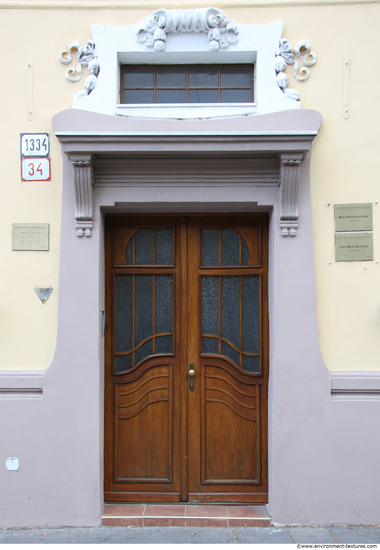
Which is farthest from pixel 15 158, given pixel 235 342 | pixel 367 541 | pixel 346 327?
pixel 367 541

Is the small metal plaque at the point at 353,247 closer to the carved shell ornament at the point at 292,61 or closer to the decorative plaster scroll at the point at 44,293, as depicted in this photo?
the carved shell ornament at the point at 292,61

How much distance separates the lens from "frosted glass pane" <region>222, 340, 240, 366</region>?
164 inches

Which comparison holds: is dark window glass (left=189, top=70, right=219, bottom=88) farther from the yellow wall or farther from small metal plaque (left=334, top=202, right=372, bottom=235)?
small metal plaque (left=334, top=202, right=372, bottom=235)

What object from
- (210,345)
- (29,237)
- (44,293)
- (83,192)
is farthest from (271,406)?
(29,237)

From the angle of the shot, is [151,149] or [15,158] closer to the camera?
[151,149]

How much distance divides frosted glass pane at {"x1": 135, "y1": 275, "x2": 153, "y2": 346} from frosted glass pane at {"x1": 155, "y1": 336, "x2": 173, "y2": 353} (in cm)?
10

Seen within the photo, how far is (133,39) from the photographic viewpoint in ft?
13.0

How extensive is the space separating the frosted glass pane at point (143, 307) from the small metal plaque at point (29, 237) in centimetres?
90

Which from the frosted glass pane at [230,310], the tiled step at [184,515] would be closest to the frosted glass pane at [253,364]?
the frosted glass pane at [230,310]

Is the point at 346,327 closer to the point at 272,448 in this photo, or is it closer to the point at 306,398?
the point at 306,398

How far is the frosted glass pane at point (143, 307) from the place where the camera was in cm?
419

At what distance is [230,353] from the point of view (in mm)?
4172

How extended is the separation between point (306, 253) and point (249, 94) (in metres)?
1.56

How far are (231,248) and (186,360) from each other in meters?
1.14
